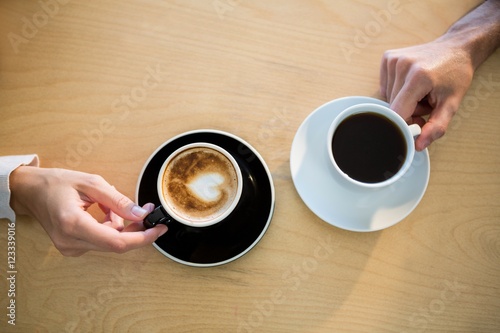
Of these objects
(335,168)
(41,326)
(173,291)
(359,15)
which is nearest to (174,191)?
(173,291)

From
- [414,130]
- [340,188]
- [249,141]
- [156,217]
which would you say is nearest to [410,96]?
Answer: [414,130]

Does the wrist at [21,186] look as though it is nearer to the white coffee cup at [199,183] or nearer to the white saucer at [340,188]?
the white coffee cup at [199,183]

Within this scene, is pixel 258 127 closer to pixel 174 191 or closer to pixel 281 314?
pixel 174 191

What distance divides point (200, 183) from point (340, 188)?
1.22 ft

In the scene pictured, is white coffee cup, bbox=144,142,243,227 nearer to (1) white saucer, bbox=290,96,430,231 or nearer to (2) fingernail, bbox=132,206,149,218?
(2) fingernail, bbox=132,206,149,218

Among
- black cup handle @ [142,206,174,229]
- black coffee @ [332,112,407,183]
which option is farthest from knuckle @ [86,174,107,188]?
black coffee @ [332,112,407,183]

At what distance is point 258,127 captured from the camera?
1.07 m

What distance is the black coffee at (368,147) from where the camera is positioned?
2.95ft

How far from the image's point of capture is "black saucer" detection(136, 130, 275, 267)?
974 mm

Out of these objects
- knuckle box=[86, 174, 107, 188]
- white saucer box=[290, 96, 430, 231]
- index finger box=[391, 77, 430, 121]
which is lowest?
white saucer box=[290, 96, 430, 231]

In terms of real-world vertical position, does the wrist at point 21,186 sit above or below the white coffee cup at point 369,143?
above

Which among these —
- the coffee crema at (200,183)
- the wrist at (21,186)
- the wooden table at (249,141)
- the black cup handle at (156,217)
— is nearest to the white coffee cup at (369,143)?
the wooden table at (249,141)

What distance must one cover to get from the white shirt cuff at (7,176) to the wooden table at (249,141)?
46 millimetres

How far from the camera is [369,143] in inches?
36.5
